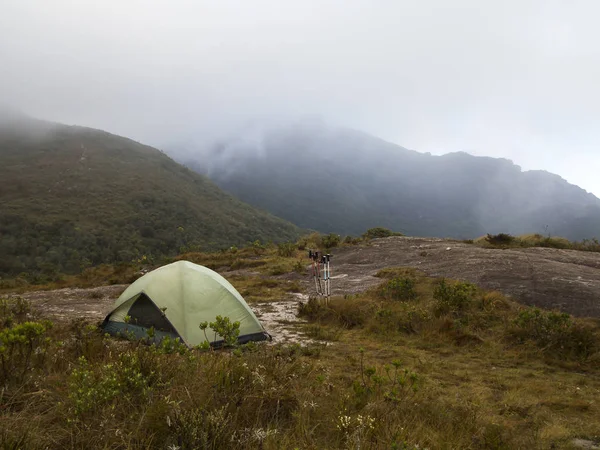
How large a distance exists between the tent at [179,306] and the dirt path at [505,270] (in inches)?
214

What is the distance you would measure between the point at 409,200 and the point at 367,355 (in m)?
197

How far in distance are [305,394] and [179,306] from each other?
4568 millimetres

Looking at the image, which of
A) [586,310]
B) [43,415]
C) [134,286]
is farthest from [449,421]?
[586,310]

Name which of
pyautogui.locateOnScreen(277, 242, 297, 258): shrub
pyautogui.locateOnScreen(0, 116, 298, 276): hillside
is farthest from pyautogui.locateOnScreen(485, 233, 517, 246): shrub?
pyautogui.locateOnScreen(0, 116, 298, 276): hillside

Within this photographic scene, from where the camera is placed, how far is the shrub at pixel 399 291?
10.4 meters

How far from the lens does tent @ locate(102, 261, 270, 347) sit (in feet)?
23.6

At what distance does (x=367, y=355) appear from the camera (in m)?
6.73

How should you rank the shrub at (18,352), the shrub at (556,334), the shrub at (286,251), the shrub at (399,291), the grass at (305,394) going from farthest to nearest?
the shrub at (286,251) < the shrub at (399,291) < the shrub at (556,334) < the shrub at (18,352) < the grass at (305,394)

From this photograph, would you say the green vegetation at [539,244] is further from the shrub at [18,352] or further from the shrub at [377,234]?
the shrub at [18,352]

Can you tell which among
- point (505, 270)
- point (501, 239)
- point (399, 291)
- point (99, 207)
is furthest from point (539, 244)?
point (99, 207)

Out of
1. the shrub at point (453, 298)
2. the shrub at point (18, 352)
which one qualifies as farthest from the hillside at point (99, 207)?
the shrub at point (18, 352)

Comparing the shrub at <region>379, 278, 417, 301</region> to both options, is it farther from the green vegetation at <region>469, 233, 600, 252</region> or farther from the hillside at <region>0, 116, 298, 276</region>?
the hillside at <region>0, 116, 298, 276</region>

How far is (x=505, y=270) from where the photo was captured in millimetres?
12172

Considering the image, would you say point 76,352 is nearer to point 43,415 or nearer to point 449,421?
point 43,415
